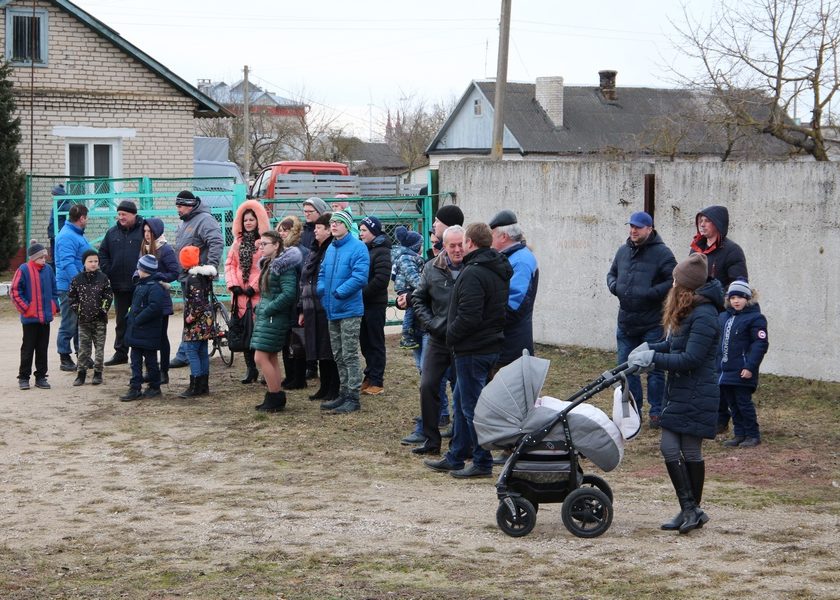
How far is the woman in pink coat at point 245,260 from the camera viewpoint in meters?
11.7

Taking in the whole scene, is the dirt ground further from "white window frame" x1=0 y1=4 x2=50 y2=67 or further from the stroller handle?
"white window frame" x1=0 y1=4 x2=50 y2=67

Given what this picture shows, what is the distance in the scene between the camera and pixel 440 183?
53.2 feet

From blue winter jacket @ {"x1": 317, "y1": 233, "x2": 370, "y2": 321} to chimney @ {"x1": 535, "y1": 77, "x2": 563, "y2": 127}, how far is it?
41.7 metres

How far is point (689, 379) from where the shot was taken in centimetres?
693

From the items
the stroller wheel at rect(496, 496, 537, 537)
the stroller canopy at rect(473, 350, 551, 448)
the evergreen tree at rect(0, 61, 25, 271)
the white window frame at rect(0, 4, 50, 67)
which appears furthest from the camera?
the white window frame at rect(0, 4, 50, 67)

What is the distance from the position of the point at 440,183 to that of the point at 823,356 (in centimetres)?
603

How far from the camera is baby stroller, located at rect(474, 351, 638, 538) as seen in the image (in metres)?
6.88

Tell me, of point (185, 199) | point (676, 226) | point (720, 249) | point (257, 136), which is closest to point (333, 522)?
point (720, 249)

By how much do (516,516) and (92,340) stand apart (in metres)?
7.16

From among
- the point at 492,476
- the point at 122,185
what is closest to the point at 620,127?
the point at 122,185

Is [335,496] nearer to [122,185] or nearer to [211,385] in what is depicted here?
[211,385]

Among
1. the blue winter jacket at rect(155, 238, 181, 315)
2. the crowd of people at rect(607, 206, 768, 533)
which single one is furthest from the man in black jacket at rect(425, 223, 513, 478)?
the blue winter jacket at rect(155, 238, 181, 315)

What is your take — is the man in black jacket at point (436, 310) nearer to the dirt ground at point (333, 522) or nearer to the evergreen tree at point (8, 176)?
the dirt ground at point (333, 522)

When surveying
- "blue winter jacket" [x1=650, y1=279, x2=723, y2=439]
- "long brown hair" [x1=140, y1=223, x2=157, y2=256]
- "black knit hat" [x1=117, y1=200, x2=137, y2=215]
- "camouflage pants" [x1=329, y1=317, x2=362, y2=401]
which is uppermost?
"black knit hat" [x1=117, y1=200, x2=137, y2=215]
